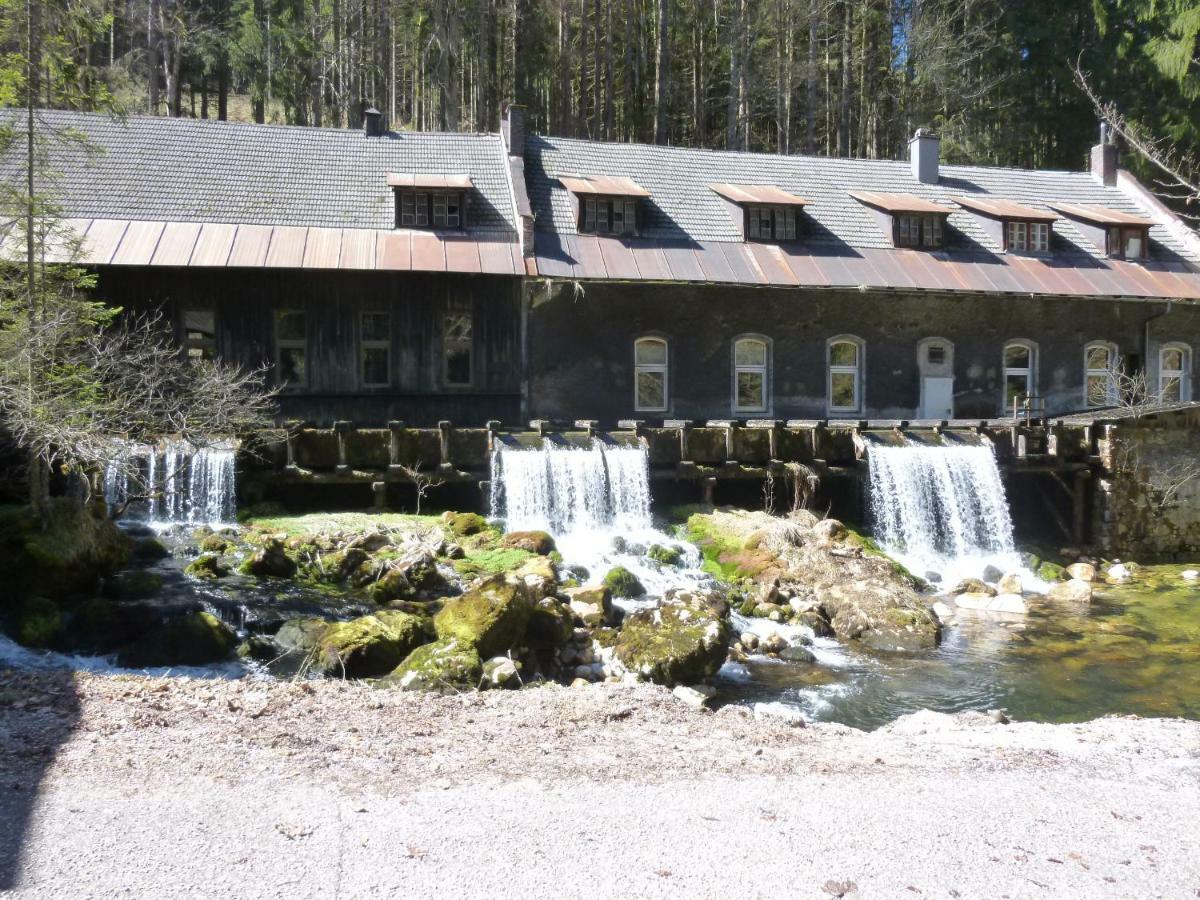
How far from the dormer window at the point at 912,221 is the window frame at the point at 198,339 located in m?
16.0

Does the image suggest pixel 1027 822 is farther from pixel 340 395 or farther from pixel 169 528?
pixel 340 395

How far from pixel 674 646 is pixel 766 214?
15047 mm

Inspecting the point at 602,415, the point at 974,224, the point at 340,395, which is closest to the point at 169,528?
the point at 340,395

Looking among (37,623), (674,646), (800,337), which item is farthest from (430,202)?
(674,646)

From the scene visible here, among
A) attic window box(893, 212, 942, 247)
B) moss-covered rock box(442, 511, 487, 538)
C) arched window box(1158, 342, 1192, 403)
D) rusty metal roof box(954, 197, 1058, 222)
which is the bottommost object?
moss-covered rock box(442, 511, 487, 538)

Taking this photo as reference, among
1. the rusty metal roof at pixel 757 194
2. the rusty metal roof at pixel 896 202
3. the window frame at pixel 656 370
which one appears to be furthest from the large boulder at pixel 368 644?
the rusty metal roof at pixel 896 202

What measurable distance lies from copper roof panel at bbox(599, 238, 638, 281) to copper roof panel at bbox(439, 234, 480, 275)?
2.87 m

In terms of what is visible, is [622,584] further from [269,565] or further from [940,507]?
[940,507]

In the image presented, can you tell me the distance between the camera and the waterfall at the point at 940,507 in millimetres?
17344

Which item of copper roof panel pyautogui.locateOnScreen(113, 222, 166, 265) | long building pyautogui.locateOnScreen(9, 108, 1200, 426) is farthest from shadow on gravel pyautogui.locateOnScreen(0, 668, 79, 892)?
copper roof panel pyautogui.locateOnScreen(113, 222, 166, 265)

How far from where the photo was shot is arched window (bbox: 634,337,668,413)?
21.0 metres

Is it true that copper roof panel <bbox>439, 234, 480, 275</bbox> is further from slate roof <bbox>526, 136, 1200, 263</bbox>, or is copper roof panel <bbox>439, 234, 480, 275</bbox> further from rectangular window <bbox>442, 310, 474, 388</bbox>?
slate roof <bbox>526, 136, 1200, 263</bbox>

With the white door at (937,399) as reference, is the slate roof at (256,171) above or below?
above

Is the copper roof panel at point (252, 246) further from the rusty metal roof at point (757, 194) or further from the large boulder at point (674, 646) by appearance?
the large boulder at point (674, 646)
